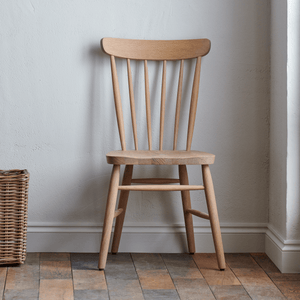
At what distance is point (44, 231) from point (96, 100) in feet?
1.84

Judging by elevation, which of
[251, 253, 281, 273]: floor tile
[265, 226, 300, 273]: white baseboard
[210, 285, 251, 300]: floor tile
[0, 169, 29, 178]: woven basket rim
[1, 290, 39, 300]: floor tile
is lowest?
[1, 290, 39, 300]: floor tile

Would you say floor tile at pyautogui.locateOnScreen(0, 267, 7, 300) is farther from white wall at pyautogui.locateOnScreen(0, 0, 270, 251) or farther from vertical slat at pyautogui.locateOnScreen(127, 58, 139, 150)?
vertical slat at pyautogui.locateOnScreen(127, 58, 139, 150)

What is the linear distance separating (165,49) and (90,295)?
928 millimetres

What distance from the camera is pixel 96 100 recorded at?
150 centimetres

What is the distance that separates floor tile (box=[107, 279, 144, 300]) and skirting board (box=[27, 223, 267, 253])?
0.31m

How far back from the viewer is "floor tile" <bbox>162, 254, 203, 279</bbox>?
4.17 ft

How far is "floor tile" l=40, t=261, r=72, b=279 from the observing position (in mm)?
1234

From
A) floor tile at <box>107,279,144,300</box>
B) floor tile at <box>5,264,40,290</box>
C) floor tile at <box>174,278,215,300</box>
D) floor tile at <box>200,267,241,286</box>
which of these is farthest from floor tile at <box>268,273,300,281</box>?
floor tile at <box>5,264,40,290</box>

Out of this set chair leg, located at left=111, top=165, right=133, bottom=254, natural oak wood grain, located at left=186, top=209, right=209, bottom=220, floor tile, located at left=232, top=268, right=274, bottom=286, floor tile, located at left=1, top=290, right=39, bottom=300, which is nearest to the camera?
floor tile, located at left=1, top=290, right=39, bottom=300

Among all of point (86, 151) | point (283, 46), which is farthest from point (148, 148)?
point (283, 46)

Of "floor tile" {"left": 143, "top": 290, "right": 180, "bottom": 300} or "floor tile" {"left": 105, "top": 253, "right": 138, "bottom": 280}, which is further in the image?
"floor tile" {"left": 105, "top": 253, "right": 138, "bottom": 280}

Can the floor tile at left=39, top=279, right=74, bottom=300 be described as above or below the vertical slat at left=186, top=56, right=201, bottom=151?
below

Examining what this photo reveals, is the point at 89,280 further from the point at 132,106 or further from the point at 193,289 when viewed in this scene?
the point at 132,106

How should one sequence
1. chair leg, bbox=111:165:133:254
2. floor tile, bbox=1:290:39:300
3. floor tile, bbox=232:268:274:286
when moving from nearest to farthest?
floor tile, bbox=1:290:39:300, floor tile, bbox=232:268:274:286, chair leg, bbox=111:165:133:254
